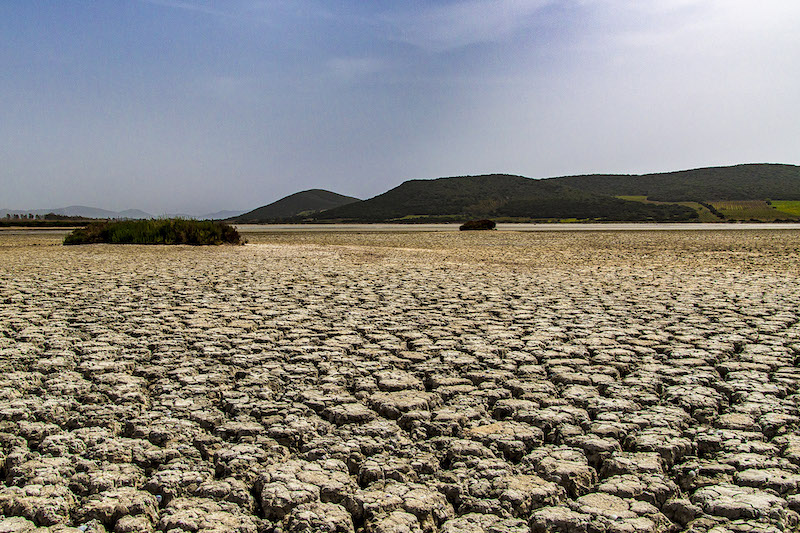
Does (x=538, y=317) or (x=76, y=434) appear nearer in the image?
(x=76, y=434)

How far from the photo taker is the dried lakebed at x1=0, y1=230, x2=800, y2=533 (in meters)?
2.04

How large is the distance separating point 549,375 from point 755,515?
1.69 metres

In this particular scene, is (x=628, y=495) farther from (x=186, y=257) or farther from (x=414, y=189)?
(x=414, y=189)

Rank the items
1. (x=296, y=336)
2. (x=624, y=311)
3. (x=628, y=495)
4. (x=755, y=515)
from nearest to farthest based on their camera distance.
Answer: (x=755, y=515), (x=628, y=495), (x=296, y=336), (x=624, y=311)

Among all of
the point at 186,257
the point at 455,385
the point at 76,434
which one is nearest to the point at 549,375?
the point at 455,385

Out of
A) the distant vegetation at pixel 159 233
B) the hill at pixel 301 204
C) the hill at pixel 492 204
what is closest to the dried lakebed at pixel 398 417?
the distant vegetation at pixel 159 233

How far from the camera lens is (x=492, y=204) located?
95250 mm

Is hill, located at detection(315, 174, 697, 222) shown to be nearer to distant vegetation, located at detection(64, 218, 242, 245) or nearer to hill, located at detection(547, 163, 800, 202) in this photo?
hill, located at detection(547, 163, 800, 202)

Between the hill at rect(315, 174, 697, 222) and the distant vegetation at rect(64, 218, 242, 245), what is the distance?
5264cm

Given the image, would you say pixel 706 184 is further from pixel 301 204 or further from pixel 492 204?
pixel 301 204

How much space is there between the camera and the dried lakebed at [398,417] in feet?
6.68

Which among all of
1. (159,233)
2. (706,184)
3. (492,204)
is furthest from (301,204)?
(159,233)

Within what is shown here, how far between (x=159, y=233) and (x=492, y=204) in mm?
80883

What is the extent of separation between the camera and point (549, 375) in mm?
3633
